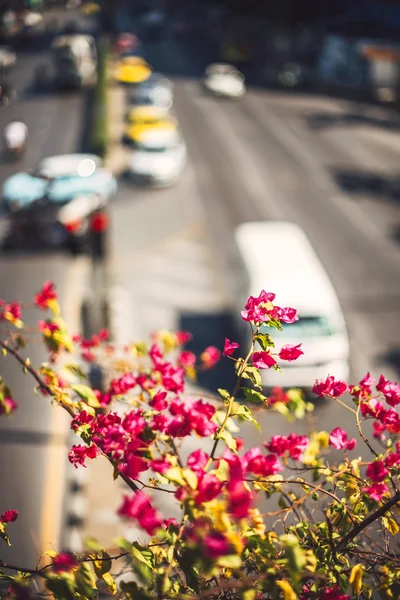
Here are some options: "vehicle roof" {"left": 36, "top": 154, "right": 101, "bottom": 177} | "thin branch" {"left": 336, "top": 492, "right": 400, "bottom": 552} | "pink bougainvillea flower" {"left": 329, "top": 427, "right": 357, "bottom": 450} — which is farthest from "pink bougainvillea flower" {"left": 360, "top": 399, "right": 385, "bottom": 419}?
"vehicle roof" {"left": 36, "top": 154, "right": 101, "bottom": 177}

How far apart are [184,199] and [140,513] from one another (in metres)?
19.5

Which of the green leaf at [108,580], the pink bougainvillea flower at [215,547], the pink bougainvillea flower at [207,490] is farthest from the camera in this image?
the green leaf at [108,580]

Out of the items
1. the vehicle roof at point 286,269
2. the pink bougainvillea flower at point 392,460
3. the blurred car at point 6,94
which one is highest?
the pink bougainvillea flower at point 392,460

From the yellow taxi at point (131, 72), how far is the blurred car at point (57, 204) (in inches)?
834

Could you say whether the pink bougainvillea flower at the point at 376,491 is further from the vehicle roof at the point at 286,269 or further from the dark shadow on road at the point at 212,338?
the dark shadow on road at the point at 212,338

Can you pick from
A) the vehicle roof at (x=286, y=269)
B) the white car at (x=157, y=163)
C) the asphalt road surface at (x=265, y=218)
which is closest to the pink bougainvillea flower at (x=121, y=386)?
the asphalt road surface at (x=265, y=218)

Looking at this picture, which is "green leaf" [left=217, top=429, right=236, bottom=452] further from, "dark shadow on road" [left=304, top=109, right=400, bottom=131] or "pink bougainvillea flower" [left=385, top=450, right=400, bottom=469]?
"dark shadow on road" [left=304, top=109, right=400, bottom=131]

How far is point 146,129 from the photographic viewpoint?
24828 mm

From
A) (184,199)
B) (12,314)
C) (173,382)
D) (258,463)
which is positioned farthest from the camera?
(184,199)

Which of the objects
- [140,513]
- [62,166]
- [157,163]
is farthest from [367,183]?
[140,513]

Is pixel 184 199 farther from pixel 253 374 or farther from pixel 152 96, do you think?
pixel 253 374

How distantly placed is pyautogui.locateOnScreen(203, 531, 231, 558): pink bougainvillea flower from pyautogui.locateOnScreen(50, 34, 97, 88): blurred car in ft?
121

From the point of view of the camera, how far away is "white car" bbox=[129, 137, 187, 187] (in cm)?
2212

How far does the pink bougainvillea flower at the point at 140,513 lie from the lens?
240 centimetres
